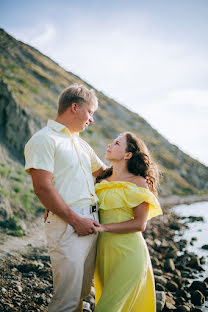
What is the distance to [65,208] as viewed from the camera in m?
2.45

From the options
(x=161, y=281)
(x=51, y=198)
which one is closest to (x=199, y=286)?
(x=161, y=281)

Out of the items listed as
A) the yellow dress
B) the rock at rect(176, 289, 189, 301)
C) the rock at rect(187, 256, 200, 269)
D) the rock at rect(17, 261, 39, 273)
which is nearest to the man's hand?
the yellow dress

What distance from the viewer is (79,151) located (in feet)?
9.77

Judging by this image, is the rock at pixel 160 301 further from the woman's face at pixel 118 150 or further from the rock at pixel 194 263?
the rock at pixel 194 263

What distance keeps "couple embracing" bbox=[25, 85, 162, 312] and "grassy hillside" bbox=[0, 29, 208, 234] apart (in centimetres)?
122

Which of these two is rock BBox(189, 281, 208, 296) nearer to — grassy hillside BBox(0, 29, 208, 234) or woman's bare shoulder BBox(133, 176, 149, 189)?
grassy hillside BBox(0, 29, 208, 234)

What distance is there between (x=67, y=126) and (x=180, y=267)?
6148mm

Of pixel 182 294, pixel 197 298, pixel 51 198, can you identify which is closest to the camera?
pixel 51 198

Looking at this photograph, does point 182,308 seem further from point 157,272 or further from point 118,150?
point 118,150

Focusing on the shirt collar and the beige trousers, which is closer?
the beige trousers

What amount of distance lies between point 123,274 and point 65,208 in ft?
3.10

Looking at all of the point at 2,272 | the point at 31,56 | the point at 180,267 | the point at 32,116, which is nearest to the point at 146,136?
the point at 31,56

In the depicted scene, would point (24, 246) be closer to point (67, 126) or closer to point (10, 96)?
point (67, 126)

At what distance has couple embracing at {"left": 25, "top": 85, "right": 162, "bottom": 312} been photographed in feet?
8.14
